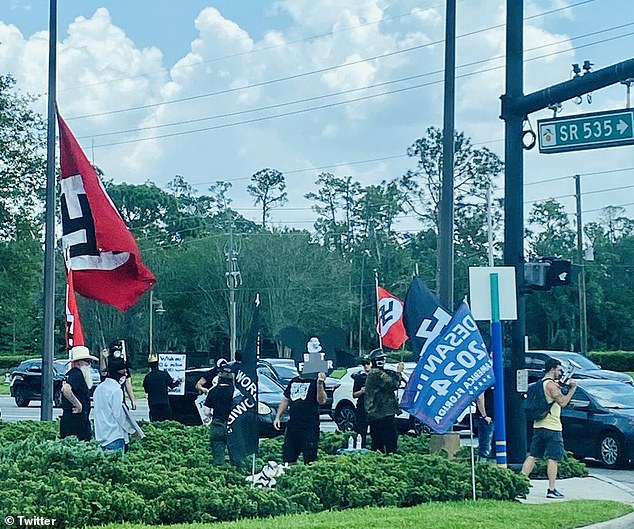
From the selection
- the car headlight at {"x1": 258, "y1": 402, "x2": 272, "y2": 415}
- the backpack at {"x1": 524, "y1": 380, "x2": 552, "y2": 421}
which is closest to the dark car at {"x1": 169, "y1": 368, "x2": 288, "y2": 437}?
the car headlight at {"x1": 258, "y1": 402, "x2": 272, "y2": 415}

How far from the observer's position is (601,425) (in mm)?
18547

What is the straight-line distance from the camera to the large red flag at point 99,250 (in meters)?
14.1

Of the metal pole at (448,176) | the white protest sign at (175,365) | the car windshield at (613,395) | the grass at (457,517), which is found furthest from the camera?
the white protest sign at (175,365)

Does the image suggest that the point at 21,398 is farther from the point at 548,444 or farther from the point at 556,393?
the point at 556,393

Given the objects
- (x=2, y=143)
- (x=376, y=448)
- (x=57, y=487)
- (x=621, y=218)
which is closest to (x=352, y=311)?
(x=621, y=218)

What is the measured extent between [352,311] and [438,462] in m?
61.6

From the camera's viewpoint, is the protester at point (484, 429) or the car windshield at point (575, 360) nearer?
the protester at point (484, 429)

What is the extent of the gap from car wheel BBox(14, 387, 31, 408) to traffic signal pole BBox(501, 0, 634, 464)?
78.1ft

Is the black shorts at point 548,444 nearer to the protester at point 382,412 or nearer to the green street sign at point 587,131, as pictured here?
the protester at point 382,412

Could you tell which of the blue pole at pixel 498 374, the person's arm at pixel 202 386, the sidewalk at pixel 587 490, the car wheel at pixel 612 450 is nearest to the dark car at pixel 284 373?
the person's arm at pixel 202 386

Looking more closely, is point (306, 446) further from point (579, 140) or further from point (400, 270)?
point (400, 270)

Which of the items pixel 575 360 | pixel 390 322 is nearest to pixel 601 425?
pixel 390 322

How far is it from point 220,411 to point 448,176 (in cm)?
512

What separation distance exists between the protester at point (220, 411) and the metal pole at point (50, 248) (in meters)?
5.11
